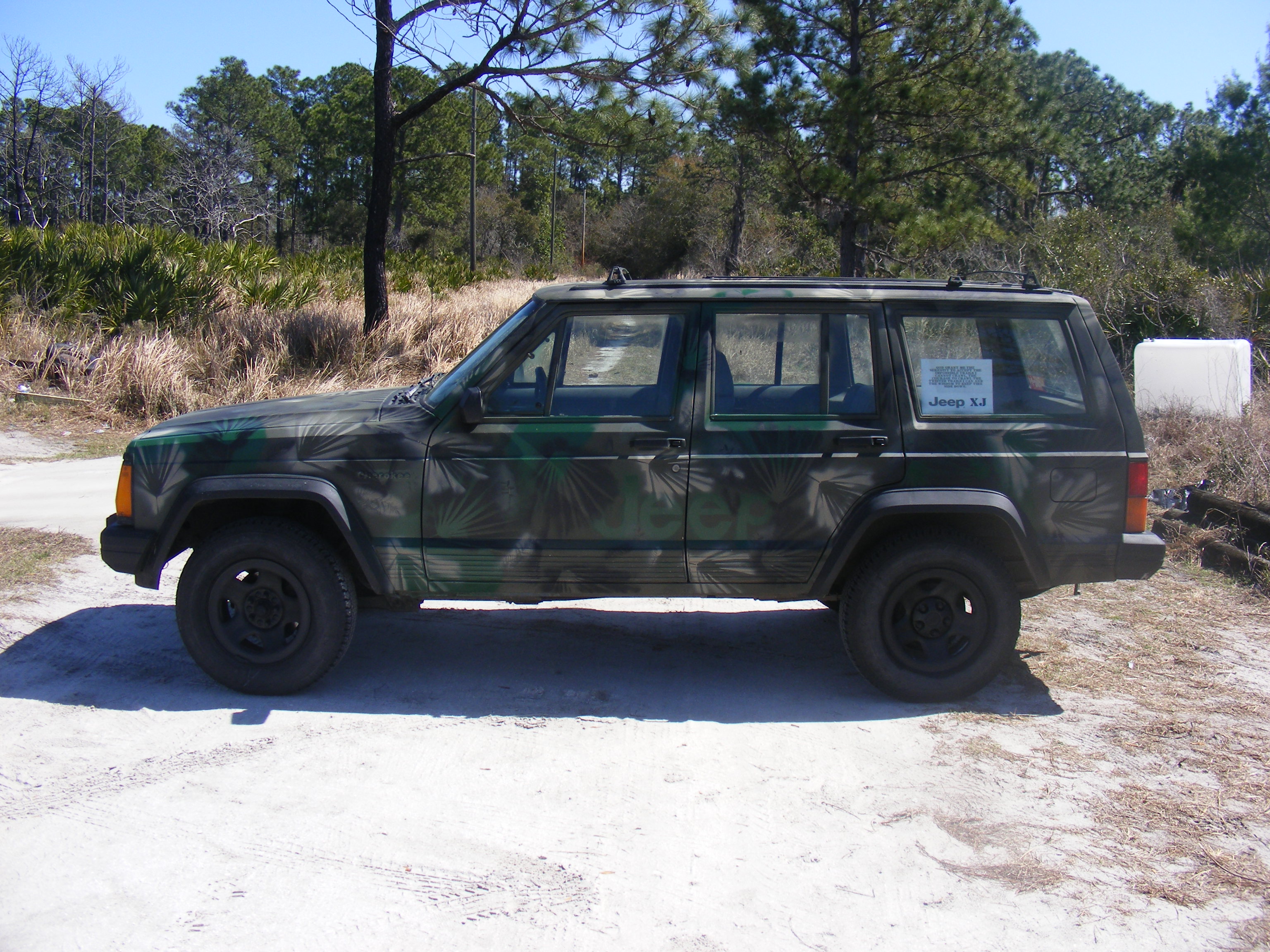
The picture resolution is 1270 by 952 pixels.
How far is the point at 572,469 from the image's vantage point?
170 inches

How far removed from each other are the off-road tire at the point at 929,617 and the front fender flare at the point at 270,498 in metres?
2.10

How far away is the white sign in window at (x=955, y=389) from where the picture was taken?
440 centimetres

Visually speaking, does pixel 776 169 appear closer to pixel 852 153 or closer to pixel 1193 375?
pixel 852 153

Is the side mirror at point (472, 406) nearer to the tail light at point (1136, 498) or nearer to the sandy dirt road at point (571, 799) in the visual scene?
the sandy dirt road at point (571, 799)

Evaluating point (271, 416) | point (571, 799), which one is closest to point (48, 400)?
point (271, 416)

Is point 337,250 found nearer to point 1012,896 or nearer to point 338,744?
point 338,744

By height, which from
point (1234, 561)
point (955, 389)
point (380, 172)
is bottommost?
point (1234, 561)

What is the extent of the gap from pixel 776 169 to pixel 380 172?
773 cm

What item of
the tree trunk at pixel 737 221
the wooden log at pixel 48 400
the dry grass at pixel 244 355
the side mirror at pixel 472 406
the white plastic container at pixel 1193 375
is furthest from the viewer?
the tree trunk at pixel 737 221

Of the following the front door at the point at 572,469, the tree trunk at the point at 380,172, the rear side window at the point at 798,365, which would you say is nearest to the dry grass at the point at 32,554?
the front door at the point at 572,469

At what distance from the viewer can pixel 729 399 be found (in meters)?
4.40

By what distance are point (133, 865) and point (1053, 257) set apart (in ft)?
55.0

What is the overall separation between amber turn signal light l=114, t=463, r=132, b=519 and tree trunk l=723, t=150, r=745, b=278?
3415 centimetres

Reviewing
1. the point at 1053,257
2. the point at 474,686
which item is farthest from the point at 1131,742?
the point at 1053,257
